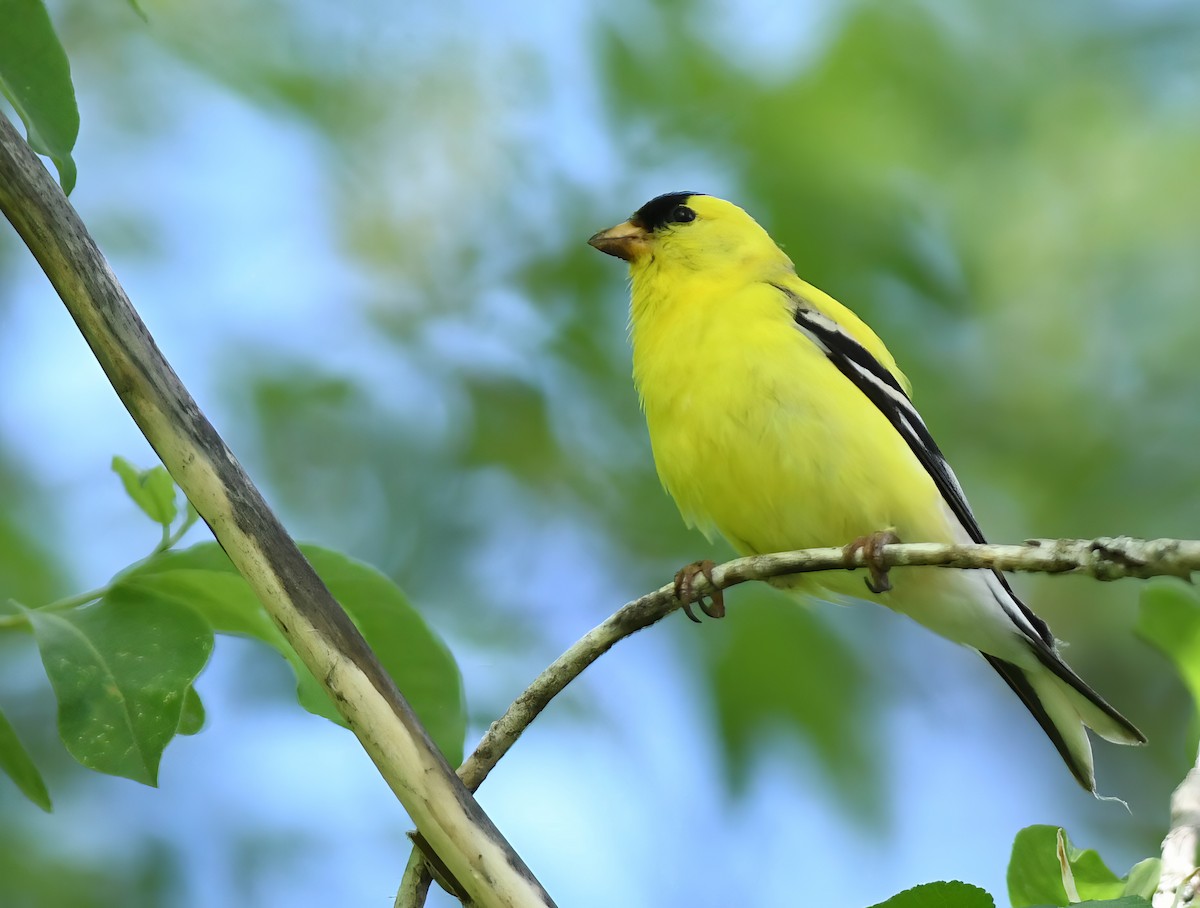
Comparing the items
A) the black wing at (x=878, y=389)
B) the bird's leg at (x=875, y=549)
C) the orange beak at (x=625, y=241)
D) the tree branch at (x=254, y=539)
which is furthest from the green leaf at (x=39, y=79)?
the orange beak at (x=625, y=241)

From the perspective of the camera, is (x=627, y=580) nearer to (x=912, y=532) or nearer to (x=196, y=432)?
(x=912, y=532)

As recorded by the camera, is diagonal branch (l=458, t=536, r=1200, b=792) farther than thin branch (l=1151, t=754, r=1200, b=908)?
No

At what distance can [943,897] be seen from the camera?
1.38 metres

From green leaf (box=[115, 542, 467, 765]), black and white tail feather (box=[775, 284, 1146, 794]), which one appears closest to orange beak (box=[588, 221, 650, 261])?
black and white tail feather (box=[775, 284, 1146, 794])

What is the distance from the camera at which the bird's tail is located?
3084 millimetres

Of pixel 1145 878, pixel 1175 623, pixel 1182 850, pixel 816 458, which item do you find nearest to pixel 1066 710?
pixel 816 458

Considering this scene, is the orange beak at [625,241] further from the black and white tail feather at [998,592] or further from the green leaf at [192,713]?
the green leaf at [192,713]

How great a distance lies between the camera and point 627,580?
489 cm

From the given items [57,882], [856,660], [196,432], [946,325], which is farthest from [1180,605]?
[57,882]

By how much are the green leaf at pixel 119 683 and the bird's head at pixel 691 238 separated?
2605 millimetres

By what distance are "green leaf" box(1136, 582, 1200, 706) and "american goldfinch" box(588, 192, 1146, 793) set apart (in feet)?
3.44

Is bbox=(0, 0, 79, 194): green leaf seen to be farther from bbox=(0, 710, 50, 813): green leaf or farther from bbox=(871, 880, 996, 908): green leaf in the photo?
bbox=(871, 880, 996, 908): green leaf

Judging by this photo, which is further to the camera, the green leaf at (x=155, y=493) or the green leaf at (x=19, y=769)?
the green leaf at (x=155, y=493)

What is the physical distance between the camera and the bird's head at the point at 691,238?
4.06m
